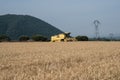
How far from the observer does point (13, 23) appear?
195 m

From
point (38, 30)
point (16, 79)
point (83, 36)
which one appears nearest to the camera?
point (16, 79)

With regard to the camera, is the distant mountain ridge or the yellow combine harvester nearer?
the yellow combine harvester

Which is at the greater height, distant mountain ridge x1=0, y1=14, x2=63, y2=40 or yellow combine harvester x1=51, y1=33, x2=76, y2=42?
distant mountain ridge x1=0, y1=14, x2=63, y2=40

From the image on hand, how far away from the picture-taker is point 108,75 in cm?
729

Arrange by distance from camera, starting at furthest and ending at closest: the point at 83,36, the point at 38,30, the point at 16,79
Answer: the point at 38,30 < the point at 83,36 < the point at 16,79

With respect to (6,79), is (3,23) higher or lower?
higher

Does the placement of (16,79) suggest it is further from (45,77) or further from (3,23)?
(3,23)

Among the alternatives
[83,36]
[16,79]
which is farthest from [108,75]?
[83,36]

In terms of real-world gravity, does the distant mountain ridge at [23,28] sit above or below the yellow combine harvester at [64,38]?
above

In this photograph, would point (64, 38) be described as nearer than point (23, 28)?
Yes

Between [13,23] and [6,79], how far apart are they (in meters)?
191

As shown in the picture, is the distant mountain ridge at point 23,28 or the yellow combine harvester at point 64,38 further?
the distant mountain ridge at point 23,28

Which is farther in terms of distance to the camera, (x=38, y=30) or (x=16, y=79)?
(x=38, y=30)

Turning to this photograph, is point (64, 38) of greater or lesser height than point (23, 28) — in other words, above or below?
below
